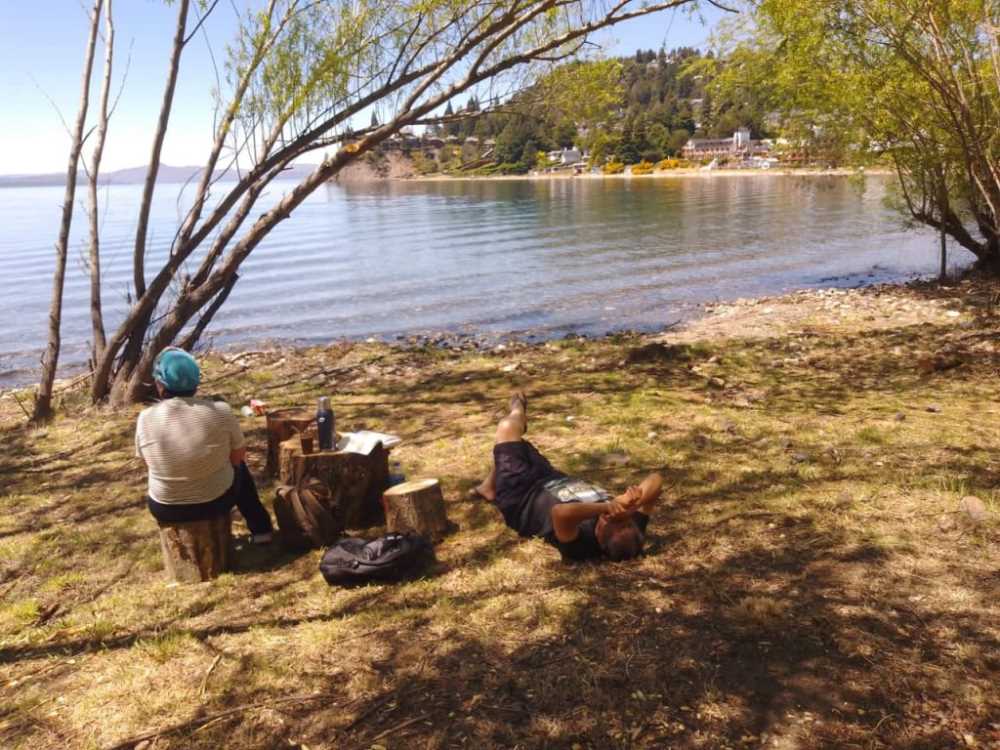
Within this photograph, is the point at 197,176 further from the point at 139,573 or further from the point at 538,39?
the point at 139,573

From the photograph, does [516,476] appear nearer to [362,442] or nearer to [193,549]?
[362,442]

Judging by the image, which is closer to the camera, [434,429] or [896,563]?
[896,563]

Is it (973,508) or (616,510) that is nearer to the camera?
(616,510)

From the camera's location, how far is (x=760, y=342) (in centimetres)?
1362

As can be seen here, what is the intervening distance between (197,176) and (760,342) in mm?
10300

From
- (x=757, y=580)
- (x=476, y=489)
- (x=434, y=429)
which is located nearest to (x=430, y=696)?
(x=757, y=580)

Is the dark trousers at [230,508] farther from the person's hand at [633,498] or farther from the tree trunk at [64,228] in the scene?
the tree trunk at [64,228]

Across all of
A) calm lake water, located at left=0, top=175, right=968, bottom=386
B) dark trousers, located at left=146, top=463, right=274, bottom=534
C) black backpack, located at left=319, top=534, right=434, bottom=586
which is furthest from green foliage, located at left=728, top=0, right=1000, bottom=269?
dark trousers, located at left=146, top=463, right=274, bottom=534

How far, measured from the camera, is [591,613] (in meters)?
4.25

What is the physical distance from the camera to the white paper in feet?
19.3

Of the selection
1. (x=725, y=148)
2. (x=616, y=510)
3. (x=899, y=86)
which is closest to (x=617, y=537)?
(x=616, y=510)

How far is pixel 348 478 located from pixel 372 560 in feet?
3.60

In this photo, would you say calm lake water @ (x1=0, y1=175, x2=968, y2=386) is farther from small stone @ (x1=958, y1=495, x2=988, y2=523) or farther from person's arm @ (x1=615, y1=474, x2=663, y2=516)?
small stone @ (x1=958, y1=495, x2=988, y2=523)

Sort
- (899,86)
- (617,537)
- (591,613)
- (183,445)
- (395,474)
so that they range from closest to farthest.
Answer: (591,613)
(617,537)
(183,445)
(395,474)
(899,86)
